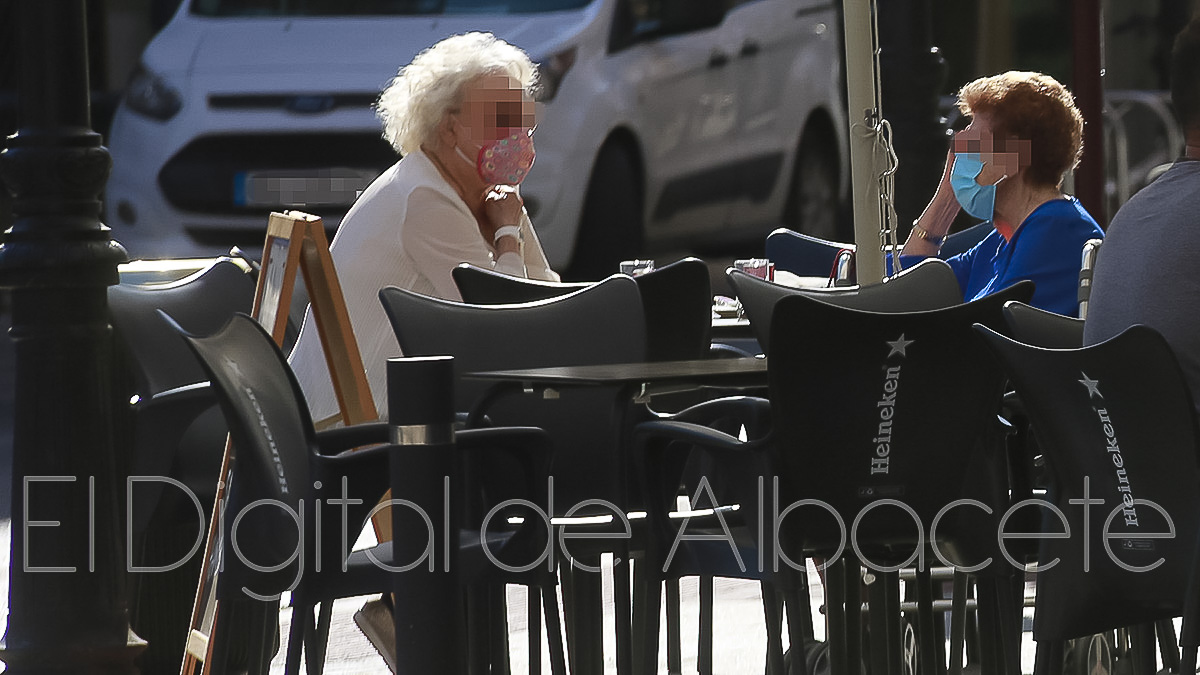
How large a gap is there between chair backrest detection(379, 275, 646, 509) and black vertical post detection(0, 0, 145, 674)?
3.07 ft

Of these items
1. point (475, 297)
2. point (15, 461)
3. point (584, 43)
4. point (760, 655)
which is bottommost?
point (760, 655)

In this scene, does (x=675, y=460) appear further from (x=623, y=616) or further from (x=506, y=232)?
(x=506, y=232)

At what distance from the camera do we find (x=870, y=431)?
3783 millimetres

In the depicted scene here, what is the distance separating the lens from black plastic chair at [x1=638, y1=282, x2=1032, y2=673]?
3.73 metres

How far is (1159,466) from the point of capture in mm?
3168

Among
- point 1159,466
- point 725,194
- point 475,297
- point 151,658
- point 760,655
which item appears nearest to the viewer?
point 1159,466

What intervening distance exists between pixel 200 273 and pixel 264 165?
17.4 ft

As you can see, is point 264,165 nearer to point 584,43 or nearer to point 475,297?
point 584,43

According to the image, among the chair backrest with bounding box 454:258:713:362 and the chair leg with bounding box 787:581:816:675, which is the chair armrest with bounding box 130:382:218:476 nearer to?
the chair backrest with bounding box 454:258:713:362

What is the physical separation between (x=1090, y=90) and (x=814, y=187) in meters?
2.93

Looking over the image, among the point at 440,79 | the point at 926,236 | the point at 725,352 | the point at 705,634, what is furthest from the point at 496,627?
the point at 926,236

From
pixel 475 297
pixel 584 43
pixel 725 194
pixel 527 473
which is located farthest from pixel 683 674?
pixel 725 194

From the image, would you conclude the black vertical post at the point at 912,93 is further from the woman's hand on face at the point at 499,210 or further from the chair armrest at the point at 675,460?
the chair armrest at the point at 675,460

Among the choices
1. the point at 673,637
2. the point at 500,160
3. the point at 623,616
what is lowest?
the point at 673,637
